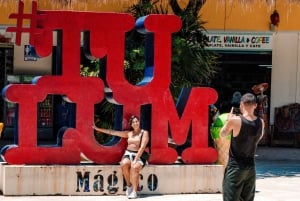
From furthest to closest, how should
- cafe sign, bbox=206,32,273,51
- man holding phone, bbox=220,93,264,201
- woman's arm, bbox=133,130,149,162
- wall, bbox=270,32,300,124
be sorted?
wall, bbox=270,32,300,124 → cafe sign, bbox=206,32,273,51 → woman's arm, bbox=133,130,149,162 → man holding phone, bbox=220,93,264,201

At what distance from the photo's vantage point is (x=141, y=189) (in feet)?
33.0

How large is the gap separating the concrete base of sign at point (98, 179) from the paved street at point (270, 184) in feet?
0.51

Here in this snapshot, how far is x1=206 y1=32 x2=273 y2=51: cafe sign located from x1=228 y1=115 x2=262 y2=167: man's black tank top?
35.1ft

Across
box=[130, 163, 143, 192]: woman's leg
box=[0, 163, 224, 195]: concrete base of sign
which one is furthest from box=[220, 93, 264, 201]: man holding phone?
box=[0, 163, 224, 195]: concrete base of sign

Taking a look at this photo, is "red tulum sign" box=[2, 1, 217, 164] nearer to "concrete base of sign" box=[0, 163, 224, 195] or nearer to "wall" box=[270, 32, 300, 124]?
"concrete base of sign" box=[0, 163, 224, 195]

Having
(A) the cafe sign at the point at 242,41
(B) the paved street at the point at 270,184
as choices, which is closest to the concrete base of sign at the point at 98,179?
(B) the paved street at the point at 270,184

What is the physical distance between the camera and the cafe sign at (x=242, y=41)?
1764cm

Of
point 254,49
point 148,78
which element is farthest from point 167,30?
point 254,49

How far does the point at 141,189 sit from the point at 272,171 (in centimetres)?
458

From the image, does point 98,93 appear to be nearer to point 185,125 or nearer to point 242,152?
point 185,125

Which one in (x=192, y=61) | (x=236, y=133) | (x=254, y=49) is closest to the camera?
(x=236, y=133)

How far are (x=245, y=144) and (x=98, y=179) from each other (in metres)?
3.47

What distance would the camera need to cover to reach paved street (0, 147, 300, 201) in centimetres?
966

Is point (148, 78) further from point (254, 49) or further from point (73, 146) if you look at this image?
point (254, 49)
